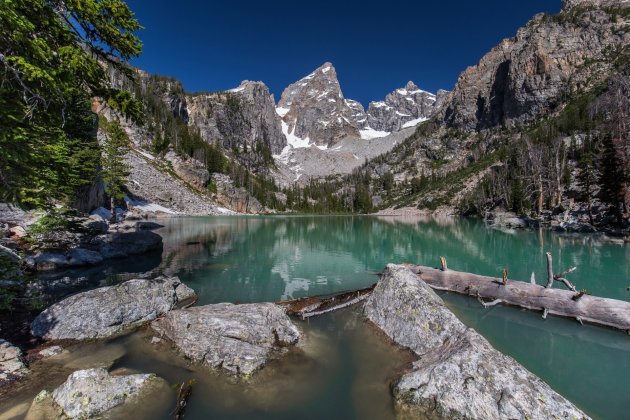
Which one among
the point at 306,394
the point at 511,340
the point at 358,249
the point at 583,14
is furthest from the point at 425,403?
the point at 583,14

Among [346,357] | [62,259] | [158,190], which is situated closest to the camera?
[346,357]

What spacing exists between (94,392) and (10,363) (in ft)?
11.0

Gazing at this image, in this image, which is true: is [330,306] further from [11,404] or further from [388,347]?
[11,404]

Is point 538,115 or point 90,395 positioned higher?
point 538,115

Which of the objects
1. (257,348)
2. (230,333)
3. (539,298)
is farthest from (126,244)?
(539,298)

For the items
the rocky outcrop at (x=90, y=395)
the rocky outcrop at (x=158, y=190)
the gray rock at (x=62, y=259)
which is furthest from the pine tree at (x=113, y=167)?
the rocky outcrop at (x=90, y=395)

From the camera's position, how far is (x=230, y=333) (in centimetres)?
998

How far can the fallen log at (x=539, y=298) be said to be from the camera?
39.0 ft

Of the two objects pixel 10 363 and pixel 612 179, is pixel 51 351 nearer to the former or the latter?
A: pixel 10 363

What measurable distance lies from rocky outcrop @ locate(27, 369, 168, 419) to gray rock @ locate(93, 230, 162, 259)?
21.3 metres

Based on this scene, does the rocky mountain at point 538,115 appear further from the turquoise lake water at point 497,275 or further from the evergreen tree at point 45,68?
the evergreen tree at point 45,68

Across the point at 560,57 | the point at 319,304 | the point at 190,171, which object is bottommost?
the point at 319,304

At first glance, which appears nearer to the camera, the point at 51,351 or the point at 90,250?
the point at 51,351

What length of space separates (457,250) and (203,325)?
30.9m
